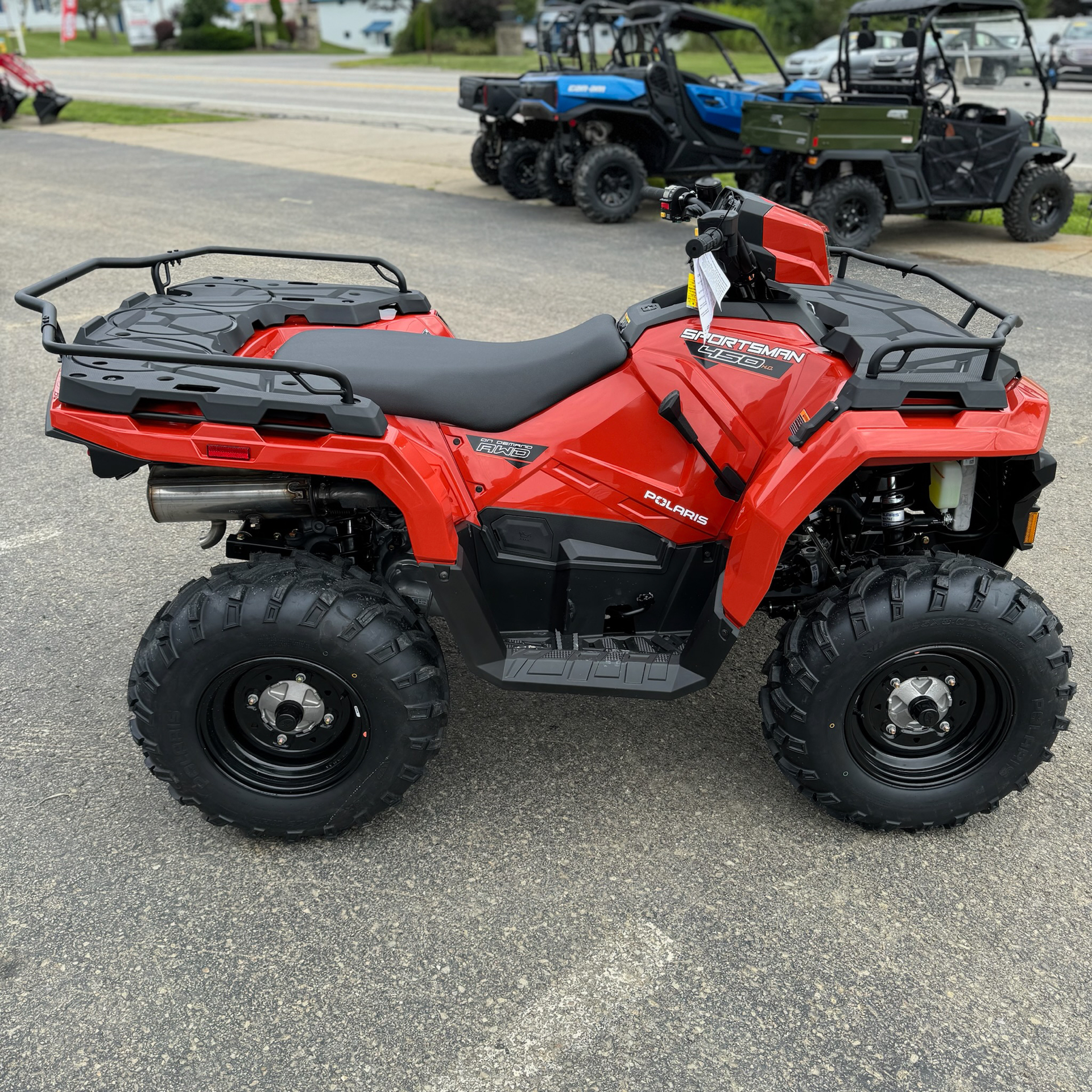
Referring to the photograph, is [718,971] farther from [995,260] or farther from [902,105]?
[902,105]

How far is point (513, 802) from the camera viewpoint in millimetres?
3029

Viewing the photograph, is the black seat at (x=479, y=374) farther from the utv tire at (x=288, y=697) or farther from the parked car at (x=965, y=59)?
the parked car at (x=965, y=59)

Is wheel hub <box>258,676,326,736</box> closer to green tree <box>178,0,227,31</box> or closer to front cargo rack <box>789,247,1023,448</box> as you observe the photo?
front cargo rack <box>789,247,1023,448</box>

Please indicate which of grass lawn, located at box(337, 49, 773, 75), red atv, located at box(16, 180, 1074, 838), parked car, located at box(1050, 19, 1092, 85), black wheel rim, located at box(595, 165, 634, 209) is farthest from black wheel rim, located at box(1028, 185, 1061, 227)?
parked car, located at box(1050, 19, 1092, 85)

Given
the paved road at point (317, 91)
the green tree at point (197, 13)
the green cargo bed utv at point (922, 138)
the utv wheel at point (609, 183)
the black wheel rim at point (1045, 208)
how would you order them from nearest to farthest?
the green cargo bed utv at point (922, 138) → the black wheel rim at point (1045, 208) → the utv wheel at point (609, 183) → the paved road at point (317, 91) → the green tree at point (197, 13)

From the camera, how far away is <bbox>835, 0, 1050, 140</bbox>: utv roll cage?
8875 mm

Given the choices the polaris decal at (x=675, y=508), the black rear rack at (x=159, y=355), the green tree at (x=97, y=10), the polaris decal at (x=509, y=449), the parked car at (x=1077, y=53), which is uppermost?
the green tree at (x=97, y=10)

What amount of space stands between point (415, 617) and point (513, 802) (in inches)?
26.1

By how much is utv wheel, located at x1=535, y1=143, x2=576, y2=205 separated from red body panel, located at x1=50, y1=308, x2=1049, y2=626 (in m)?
8.80

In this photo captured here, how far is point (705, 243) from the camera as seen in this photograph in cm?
261

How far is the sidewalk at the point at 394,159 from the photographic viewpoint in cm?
955

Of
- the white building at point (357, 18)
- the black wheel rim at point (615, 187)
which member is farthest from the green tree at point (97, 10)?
the black wheel rim at point (615, 187)

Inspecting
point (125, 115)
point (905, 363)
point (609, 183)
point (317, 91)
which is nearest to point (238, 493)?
point (905, 363)

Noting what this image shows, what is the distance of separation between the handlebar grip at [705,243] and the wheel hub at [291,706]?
1.53 metres
